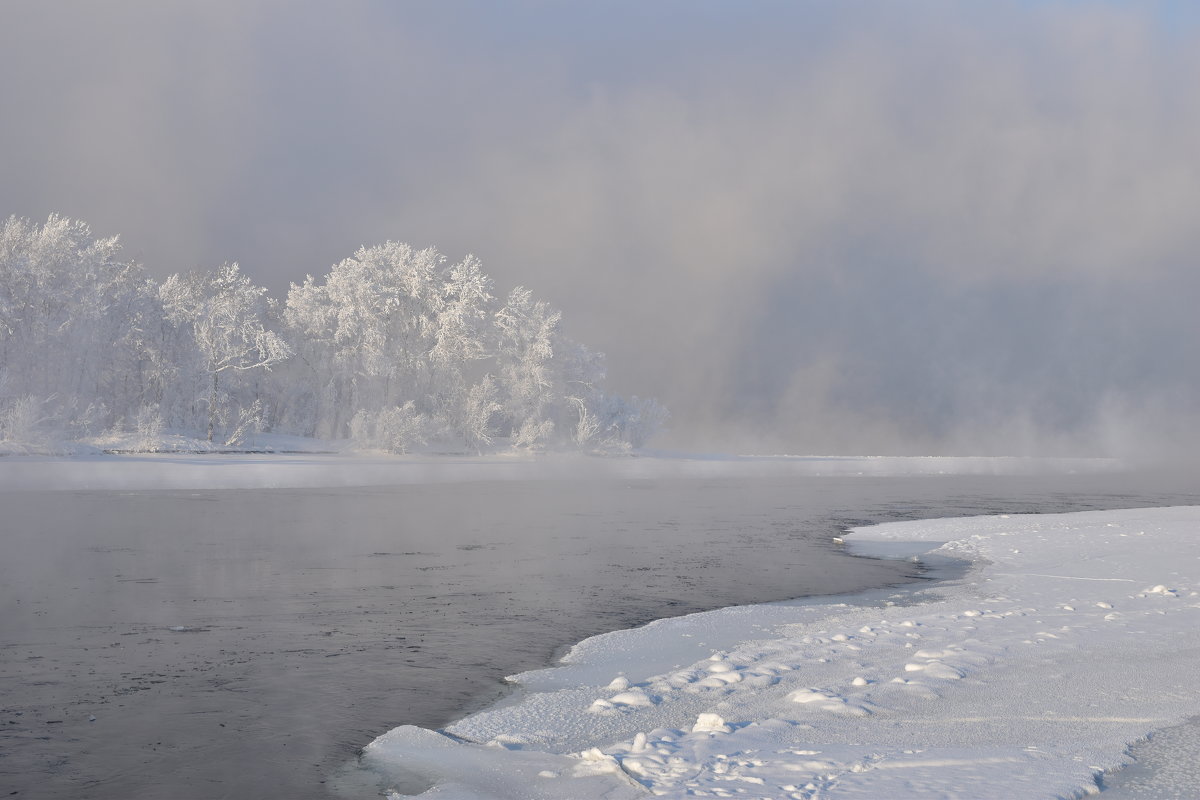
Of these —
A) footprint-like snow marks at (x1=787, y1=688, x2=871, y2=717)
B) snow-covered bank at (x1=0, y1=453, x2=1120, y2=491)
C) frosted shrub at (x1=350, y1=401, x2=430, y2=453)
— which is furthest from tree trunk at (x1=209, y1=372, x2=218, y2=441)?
footprint-like snow marks at (x1=787, y1=688, x2=871, y2=717)

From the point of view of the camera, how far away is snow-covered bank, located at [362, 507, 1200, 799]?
6.43 metres

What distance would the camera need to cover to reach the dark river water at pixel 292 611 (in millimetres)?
7523

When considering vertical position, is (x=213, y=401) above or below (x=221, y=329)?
below

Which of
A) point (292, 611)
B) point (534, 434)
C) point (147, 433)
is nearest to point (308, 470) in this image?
point (147, 433)

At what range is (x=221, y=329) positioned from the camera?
5912cm

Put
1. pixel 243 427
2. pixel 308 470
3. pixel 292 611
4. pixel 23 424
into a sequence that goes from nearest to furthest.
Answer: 1. pixel 292 611
2. pixel 23 424
3. pixel 308 470
4. pixel 243 427

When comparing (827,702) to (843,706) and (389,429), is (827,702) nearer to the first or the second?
(843,706)

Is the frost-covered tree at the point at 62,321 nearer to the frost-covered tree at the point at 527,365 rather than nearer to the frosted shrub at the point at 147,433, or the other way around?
the frosted shrub at the point at 147,433

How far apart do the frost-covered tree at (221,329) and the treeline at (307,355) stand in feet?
0.42

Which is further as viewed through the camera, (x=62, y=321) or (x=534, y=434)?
(x=534, y=434)

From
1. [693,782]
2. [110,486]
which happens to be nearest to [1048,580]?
[693,782]

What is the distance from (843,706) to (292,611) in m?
8.24

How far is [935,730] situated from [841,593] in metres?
8.06

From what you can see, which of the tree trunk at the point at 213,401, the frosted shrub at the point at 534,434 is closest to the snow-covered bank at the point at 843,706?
the tree trunk at the point at 213,401
